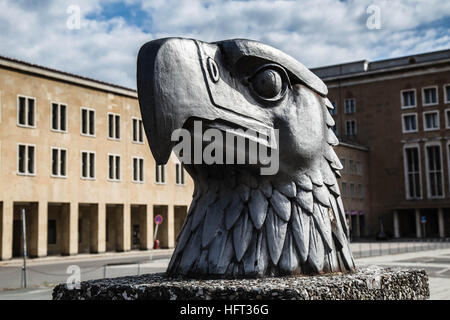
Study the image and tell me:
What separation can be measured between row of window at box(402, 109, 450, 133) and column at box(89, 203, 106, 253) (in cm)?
3599

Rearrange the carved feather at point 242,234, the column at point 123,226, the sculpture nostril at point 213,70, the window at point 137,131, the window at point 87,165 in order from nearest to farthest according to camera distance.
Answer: the sculpture nostril at point 213,70 < the carved feather at point 242,234 < the window at point 87,165 < the column at point 123,226 < the window at point 137,131

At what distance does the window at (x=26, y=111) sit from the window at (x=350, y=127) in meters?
39.8

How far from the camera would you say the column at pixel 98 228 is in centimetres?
3453

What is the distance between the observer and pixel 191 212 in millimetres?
5180

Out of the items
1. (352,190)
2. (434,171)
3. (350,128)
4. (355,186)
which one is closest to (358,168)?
(355,186)

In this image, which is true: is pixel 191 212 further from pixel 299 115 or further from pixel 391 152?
pixel 391 152

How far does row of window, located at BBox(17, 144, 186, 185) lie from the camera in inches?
1192

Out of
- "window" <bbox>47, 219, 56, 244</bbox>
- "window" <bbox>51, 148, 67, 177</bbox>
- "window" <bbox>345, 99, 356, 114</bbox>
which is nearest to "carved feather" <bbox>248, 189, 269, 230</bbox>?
"window" <bbox>51, 148, 67, 177</bbox>

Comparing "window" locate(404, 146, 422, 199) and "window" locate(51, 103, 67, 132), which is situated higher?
Result: "window" locate(51, 103, 67, 132)

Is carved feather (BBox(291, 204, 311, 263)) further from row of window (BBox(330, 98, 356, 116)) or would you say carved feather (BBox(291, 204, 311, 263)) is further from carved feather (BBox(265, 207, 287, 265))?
row of window (BBox(330, 98, 356, 116))

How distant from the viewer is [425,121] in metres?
55.5

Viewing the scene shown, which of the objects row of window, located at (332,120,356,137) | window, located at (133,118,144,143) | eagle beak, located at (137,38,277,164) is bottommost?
eagle beak, located at (137,38,277,164)

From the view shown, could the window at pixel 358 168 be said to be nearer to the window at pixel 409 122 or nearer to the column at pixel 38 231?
the window at pixel 409 122

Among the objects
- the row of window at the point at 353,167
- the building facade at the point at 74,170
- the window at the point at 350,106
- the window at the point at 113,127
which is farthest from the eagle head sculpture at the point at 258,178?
the window at the point at 350,106
